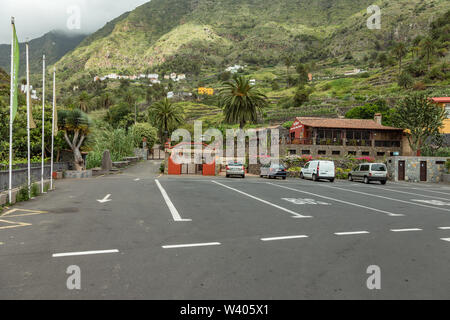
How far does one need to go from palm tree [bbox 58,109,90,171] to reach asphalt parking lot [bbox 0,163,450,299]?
16780 millimetres

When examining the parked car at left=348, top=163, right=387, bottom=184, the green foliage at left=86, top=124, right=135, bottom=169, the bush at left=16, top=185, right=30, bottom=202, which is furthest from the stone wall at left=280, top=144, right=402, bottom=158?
the bush at left=16, top=185, right=30, bottom=202

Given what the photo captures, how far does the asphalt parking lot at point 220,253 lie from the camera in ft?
12.8

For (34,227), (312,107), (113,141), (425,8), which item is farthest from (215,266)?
(425,8)

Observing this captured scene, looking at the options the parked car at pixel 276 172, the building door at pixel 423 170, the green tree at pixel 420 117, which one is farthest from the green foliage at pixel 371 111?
the parked car at pixel 276 172

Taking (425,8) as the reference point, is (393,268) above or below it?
below

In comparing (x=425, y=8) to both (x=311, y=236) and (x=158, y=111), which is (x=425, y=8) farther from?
(x=311, y=236)

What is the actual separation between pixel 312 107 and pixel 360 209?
67429 millimetres


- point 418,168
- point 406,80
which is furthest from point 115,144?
point 406,80

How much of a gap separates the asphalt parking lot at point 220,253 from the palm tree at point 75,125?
1678 cm

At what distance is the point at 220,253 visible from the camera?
5441 mm

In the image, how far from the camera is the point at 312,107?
75188 millimetres

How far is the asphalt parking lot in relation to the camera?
391 cm

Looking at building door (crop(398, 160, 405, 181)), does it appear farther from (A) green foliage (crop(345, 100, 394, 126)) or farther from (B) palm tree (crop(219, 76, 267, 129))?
(A) green foliage (crop(345, 100, 394, 126))

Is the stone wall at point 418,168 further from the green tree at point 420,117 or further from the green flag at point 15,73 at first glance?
the green flag at point 15,73
